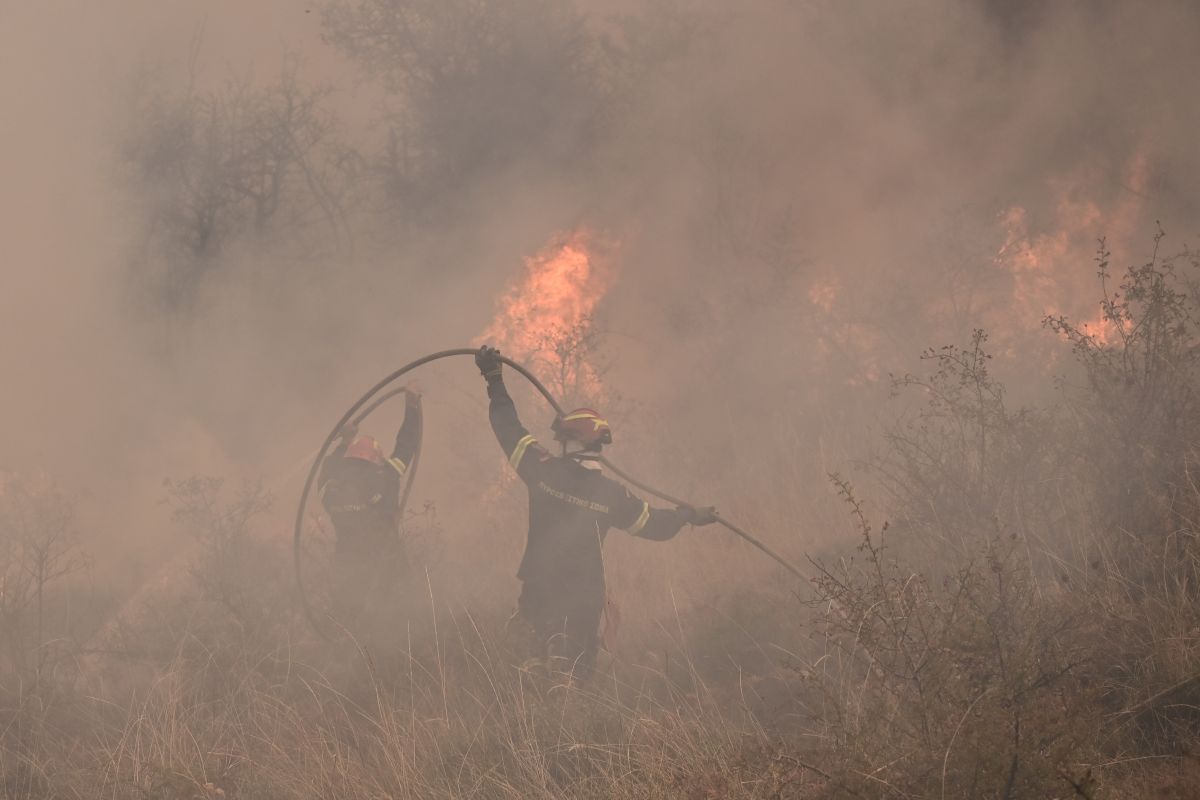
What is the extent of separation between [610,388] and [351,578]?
4028 millimetres

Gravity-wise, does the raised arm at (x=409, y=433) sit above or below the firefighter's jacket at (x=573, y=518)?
above

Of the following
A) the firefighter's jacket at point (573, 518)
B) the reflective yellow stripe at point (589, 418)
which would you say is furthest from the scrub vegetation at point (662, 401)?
the reflective yellow stripe at point (589, 418)

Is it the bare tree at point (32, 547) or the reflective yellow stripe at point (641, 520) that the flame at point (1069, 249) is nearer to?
the reflective yellow stripe at point (641, 520)

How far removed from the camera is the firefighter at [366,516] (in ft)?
22.9

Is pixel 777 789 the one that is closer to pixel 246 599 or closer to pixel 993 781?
pixel 993 781

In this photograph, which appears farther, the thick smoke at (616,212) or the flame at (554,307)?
the thick smoke at (616,212)

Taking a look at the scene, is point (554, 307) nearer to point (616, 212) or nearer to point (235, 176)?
point (616, 212)

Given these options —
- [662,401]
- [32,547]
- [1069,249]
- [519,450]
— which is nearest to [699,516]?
[519,450]

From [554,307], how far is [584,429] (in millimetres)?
5188

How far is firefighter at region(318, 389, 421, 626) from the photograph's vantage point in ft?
22.9

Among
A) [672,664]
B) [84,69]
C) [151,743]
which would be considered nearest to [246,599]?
[151,743]

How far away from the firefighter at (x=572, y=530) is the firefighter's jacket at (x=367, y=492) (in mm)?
1592

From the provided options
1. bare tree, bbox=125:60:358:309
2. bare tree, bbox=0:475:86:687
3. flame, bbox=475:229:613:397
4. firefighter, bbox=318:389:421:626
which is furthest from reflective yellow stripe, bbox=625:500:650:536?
bare tree, bbox=125:60:358:309

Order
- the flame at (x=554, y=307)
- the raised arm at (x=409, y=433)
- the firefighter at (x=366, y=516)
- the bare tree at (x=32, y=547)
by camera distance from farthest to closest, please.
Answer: the flame at (x=554, y=307) → the bare tree at (x=32, y=547) → the raised arm at (x=409, y=433) → the firefighter at (x=366, y=516)
